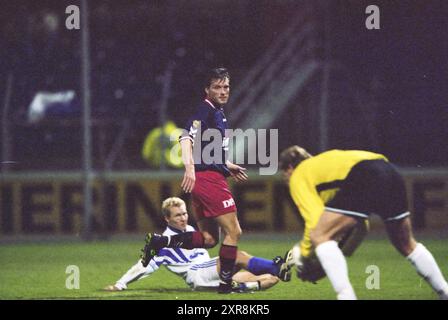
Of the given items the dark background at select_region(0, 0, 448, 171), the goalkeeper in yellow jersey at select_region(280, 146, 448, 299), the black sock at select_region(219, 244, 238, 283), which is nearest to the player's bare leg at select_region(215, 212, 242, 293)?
the black sock at select_region(219, 244, 238, 283)

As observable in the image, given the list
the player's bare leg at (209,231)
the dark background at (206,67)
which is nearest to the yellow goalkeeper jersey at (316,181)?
the player's bare leg at (209,231)

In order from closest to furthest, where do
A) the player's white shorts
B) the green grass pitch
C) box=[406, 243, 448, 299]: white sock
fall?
1. box=[406, 243, 448, 299]: white sock
2. the green grass pitch
3. the player's white shorts

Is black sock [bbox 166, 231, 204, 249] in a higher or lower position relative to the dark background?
lower

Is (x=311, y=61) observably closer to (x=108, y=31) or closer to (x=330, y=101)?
(x=330, y=101)

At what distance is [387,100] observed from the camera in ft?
56.1

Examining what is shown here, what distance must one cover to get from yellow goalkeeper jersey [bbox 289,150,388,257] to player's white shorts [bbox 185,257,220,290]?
5.77 feet

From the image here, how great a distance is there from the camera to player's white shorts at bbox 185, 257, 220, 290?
9.75 meters

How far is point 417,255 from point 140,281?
351 centimetres

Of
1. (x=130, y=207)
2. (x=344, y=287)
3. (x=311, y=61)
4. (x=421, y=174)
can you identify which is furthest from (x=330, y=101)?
(x=344, y=287)

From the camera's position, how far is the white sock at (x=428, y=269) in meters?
8.21

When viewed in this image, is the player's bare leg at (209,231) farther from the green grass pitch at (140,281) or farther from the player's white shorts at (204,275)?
the green grass pitch at (140,281)

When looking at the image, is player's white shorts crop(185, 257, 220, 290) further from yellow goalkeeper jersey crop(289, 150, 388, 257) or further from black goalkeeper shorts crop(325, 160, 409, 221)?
black goalkeeper shorts crop(325, 160, 409, 221)

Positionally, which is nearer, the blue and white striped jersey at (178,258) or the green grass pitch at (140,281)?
the green grass pitch at (140,281)
